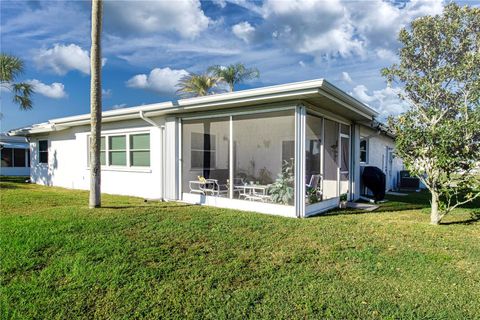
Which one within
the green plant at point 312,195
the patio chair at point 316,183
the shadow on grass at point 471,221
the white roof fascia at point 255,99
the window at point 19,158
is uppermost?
the white roof fascia at point 255,99

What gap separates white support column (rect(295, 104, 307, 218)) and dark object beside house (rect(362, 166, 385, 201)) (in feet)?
16.9

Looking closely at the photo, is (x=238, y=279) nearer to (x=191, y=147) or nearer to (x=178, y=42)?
(x=191, y=147)

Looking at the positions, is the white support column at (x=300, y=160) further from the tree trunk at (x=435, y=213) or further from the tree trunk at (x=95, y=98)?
the tree trunk at (x=95, y=98)

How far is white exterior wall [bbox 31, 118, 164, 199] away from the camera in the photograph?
404 inches

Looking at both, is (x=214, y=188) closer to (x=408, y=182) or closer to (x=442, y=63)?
(x=408, y=182)

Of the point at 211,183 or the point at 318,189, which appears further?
the point at 211,183

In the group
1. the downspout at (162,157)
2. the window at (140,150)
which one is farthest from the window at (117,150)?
the downspout at (162,157)

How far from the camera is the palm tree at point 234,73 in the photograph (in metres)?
20.3

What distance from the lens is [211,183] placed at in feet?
30.6

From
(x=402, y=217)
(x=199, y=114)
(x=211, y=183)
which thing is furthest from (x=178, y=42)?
(x=402, y=217)

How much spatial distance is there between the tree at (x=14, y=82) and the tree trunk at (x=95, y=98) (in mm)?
10627

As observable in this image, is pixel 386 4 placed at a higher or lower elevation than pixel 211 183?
higher

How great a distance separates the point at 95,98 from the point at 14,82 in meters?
11.0

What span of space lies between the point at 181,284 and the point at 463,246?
16.5ft
